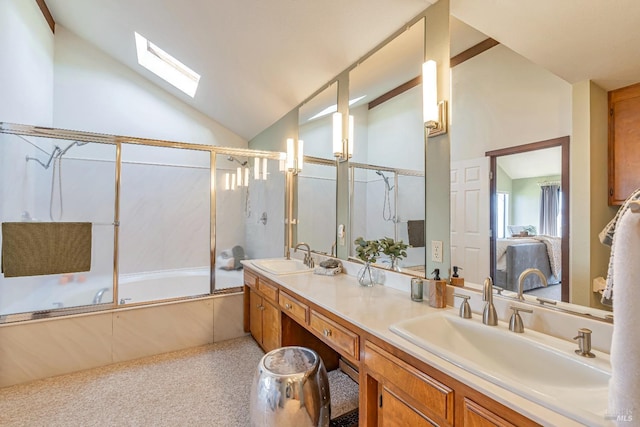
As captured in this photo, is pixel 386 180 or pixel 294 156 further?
pixel 294 156

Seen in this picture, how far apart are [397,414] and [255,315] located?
1.80m

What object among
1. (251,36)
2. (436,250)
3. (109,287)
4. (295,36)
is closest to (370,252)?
(436,250)

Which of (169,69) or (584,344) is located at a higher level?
(169,69)

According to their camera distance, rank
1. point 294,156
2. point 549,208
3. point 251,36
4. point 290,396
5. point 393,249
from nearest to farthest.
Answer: point 549,208 < point 290,396 < point 393,249 < point 251,36 < point 294,156

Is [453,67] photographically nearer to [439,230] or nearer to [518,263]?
[439,230]

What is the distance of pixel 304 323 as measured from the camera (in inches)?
67.4

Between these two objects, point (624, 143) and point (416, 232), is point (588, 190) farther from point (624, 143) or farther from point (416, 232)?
point (416, 232)

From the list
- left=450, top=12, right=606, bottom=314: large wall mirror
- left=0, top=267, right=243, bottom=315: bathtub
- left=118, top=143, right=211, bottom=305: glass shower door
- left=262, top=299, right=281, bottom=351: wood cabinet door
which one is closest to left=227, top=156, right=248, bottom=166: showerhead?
left=118, top=143, right=211, bottom=305: glass shower door

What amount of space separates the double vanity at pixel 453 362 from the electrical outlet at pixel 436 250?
0.61 feet

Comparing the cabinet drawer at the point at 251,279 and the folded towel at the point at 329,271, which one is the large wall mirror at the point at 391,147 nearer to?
the folded towel at the point at 329,271

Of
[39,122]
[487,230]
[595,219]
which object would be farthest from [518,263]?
[39,122]

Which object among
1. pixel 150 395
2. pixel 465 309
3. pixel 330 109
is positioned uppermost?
pixel 330 109

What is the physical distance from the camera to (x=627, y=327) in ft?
1.87

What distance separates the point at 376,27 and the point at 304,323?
195cm
